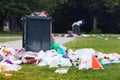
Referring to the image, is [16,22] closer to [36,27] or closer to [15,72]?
[36,27]

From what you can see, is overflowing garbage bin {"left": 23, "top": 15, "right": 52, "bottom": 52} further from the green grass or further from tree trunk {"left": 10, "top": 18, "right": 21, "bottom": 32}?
tree trunk {"left": 10, "top": 18, "right": 21, "bottom": 32}

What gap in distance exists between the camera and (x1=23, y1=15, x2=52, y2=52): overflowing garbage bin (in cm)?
1395

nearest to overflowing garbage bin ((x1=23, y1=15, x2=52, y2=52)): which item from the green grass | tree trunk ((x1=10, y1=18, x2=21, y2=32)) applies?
the green grass

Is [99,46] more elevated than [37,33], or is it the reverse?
[37,33]

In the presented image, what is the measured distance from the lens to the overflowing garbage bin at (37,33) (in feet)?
45.8

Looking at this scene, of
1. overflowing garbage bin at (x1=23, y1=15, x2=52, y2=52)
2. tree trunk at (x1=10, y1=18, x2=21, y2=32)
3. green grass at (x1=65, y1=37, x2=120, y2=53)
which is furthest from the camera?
tree trunk at (x1=10, y1=18, x2=21, y2=32)

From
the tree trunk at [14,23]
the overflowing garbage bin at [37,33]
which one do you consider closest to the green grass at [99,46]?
the overflowing garbage bin at [37,33]

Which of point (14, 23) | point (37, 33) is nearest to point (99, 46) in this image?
point (37, 33)

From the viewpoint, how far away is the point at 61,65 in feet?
35.2

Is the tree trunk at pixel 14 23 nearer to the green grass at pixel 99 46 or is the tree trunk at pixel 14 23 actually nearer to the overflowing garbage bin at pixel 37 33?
the green grass at pixel 99 46

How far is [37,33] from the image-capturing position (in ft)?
46.1

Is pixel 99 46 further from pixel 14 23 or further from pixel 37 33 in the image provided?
pixel 14 23

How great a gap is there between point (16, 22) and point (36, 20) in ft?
165

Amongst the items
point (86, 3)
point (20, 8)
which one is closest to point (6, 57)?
point (20, 8)
